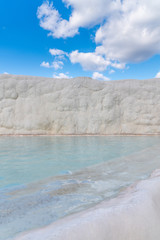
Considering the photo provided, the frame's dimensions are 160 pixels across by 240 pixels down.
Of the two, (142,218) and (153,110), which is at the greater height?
(153,110)

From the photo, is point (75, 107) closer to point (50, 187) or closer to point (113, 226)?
point (50, 187)

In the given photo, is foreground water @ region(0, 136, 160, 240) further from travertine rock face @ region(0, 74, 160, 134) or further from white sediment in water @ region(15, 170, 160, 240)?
travertine rock face @ region(0, 74, 160, 134)

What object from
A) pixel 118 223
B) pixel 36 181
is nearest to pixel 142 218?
pixel 118 223

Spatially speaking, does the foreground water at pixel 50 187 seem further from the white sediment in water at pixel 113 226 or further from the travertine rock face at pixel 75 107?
the travertine rock face at pixel 75 107

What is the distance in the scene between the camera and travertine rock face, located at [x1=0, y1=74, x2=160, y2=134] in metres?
15.2

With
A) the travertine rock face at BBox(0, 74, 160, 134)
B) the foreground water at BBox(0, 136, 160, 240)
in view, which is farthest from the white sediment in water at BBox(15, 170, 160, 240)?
the travertine rock face at BBox(0, 74, 160, 134)

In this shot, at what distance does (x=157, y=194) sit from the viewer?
1.96 metres

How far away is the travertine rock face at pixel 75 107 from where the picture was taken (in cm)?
1523

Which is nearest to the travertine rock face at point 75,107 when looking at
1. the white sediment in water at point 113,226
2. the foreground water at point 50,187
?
the foreground water at point 50,187

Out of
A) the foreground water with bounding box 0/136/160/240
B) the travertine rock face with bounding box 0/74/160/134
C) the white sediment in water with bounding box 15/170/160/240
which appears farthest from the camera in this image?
the travertine rock face with bounding box 0/74/160/134

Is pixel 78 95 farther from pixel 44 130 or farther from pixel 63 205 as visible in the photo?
pixel 63 205

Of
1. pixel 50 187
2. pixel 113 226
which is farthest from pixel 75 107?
pixel 113 226

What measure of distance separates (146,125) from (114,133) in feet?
9.44

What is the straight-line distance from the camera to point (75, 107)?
1591cm
